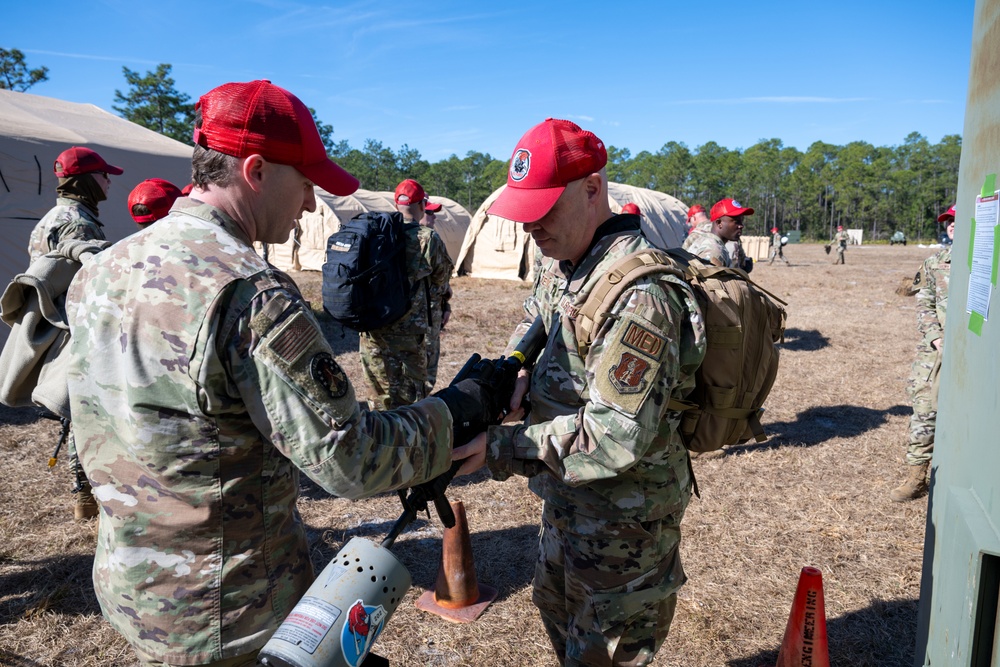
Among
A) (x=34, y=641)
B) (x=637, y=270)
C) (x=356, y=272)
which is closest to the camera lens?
(x=637, y=270)

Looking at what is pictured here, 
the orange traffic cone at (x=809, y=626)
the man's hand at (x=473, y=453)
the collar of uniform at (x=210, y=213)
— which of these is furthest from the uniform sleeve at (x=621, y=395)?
the orange traffic cone at (x=809, y=626)

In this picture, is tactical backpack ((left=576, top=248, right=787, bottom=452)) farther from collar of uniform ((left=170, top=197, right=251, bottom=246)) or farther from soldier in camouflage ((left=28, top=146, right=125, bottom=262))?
soldier in camouflage ((left=28, top=146, right=125, bottom=262))

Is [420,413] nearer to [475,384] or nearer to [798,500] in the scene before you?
[475,384]

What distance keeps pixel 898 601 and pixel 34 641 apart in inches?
189

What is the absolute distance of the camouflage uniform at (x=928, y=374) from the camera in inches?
199

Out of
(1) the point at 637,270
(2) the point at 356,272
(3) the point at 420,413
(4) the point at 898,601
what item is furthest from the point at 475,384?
(4) the point at 898,601

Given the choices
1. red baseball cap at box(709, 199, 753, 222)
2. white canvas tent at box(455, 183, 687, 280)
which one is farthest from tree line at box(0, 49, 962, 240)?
red baseball cap at box(709, 199, 753, 222)

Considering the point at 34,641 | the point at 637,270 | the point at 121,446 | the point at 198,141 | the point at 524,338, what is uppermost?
the point at 198,141

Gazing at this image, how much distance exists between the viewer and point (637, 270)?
184 cm

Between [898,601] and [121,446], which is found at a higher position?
[121,446]

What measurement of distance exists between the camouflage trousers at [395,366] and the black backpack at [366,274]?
32 centimetres

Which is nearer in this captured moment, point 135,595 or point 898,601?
point 135,595

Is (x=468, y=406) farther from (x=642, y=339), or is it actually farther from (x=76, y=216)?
(x=76, y=216)

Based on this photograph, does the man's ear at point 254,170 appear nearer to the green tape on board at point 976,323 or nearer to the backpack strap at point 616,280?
the backpack strap at point 616,280
